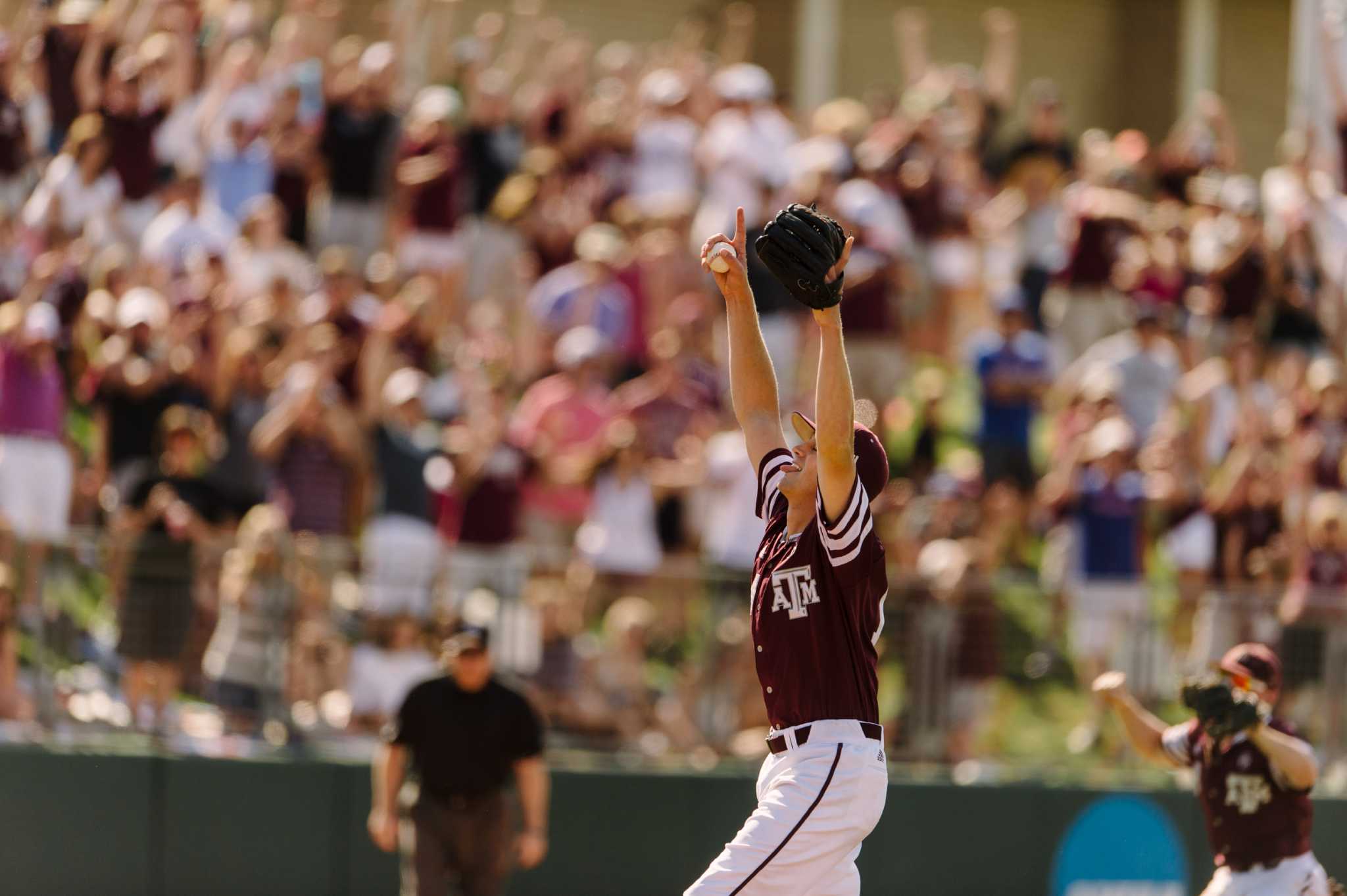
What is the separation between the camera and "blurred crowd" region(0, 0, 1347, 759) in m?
12.4

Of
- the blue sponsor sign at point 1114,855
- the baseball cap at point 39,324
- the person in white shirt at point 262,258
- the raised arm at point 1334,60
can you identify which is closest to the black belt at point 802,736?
the baseball cap at point 39,324

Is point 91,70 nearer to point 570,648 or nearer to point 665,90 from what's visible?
point 665,90

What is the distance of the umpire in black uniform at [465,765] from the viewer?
1120 cm

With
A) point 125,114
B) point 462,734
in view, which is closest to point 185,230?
point 125,114

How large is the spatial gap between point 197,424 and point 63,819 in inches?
90.2

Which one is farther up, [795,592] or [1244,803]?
[795,592]

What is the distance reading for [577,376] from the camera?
14.0 m

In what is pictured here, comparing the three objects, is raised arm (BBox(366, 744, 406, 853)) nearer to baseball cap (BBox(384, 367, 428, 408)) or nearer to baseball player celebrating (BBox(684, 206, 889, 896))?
baseball cap (BBox(384, 367, 428, 408))

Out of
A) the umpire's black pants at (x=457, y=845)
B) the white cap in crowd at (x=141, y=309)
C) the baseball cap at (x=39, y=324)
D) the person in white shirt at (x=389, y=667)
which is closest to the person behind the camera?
the umpire's black pants at (x=457, y=845)

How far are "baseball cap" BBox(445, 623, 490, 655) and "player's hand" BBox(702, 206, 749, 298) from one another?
4.28 metres

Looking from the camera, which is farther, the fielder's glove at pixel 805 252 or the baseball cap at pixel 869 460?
the baseball cap at pixel 869 460

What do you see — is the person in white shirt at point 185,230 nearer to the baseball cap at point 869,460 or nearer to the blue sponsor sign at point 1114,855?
the blue sponsor sign at point 1114,855

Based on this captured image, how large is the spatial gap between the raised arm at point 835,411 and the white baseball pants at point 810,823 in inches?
31.4

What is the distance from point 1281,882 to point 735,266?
3643 mm
